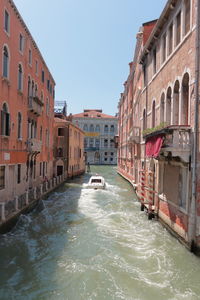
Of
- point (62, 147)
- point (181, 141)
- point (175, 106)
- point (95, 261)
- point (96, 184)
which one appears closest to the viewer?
point (95, 261)

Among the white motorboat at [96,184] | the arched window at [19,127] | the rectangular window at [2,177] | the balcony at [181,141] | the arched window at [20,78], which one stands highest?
the arched window at [20,78]

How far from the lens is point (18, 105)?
1232cm

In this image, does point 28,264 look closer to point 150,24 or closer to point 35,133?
point 35,133

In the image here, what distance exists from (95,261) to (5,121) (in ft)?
23.0

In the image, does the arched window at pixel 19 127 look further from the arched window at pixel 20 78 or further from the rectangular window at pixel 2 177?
the rectangular window at pixel 2 177

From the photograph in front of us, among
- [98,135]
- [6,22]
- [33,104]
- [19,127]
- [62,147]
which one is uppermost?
[6,22]

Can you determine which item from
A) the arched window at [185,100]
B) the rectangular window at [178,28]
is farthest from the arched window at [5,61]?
the arched window at [185,100]

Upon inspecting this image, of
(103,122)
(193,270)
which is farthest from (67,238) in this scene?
(103,122)

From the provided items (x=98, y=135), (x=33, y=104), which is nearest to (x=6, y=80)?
(x=33, y=104)

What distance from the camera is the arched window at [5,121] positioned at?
10.3 m

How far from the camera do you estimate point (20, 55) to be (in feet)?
40.7

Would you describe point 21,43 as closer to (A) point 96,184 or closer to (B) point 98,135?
(A) point 96,184

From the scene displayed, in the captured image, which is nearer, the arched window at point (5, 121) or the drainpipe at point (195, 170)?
the drainpipe at point (195, 170)

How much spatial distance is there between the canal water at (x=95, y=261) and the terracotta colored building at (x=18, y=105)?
8.52 ft
